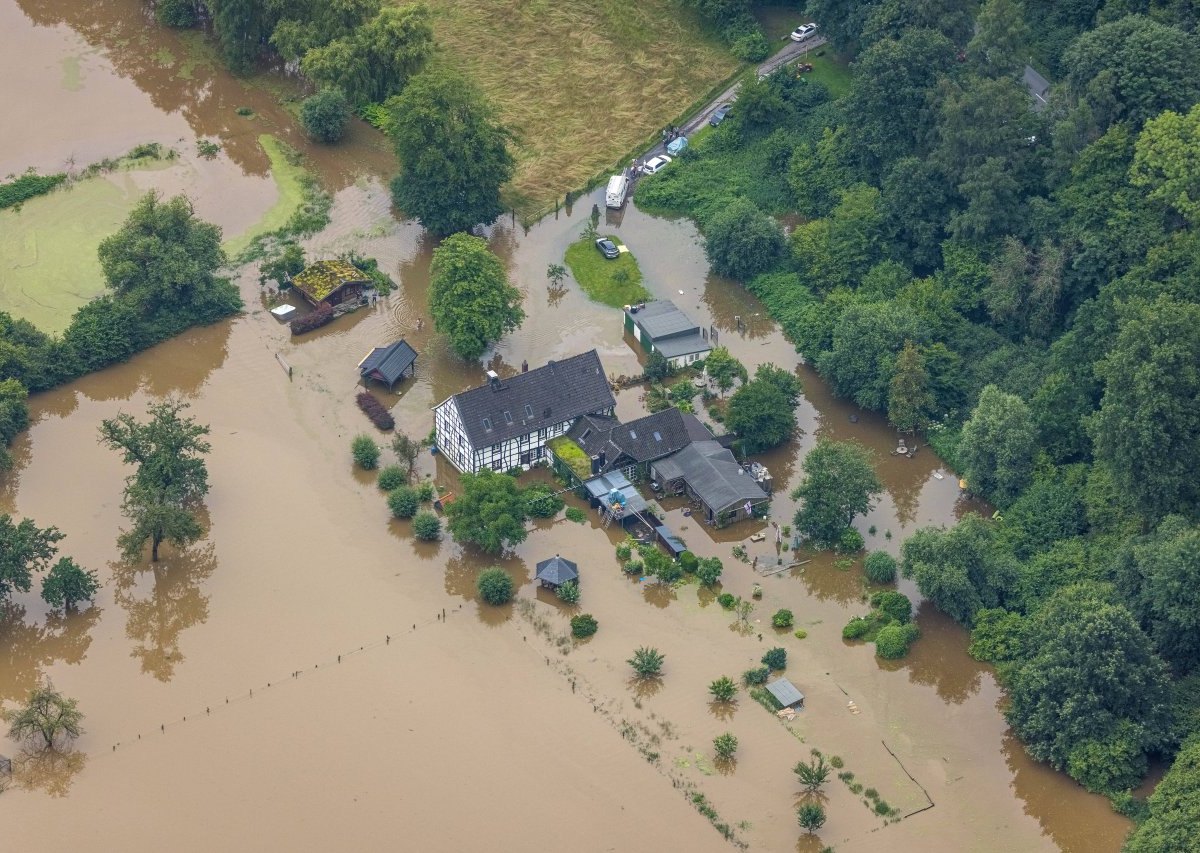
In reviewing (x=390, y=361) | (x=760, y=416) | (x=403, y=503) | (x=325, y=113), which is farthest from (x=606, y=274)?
(x=325, y=113)

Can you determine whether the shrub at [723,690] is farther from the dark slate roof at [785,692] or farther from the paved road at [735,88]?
the paved road at [735,88]

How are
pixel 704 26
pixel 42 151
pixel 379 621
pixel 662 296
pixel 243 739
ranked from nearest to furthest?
pixel 243 739
pixel 379 621
pixel 662 296
pixel 42 151
pixel 704 26

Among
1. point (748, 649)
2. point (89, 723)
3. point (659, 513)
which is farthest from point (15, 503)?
point (748, 649)

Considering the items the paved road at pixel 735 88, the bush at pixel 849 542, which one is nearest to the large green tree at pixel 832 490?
the bush at pixel 849 542

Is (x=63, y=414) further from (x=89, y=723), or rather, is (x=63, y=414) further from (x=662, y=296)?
(x=662, y=296)

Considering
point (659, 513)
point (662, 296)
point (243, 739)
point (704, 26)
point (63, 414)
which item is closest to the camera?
point (243, 739)

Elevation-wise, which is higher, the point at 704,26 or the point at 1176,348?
the point at 1176,348
